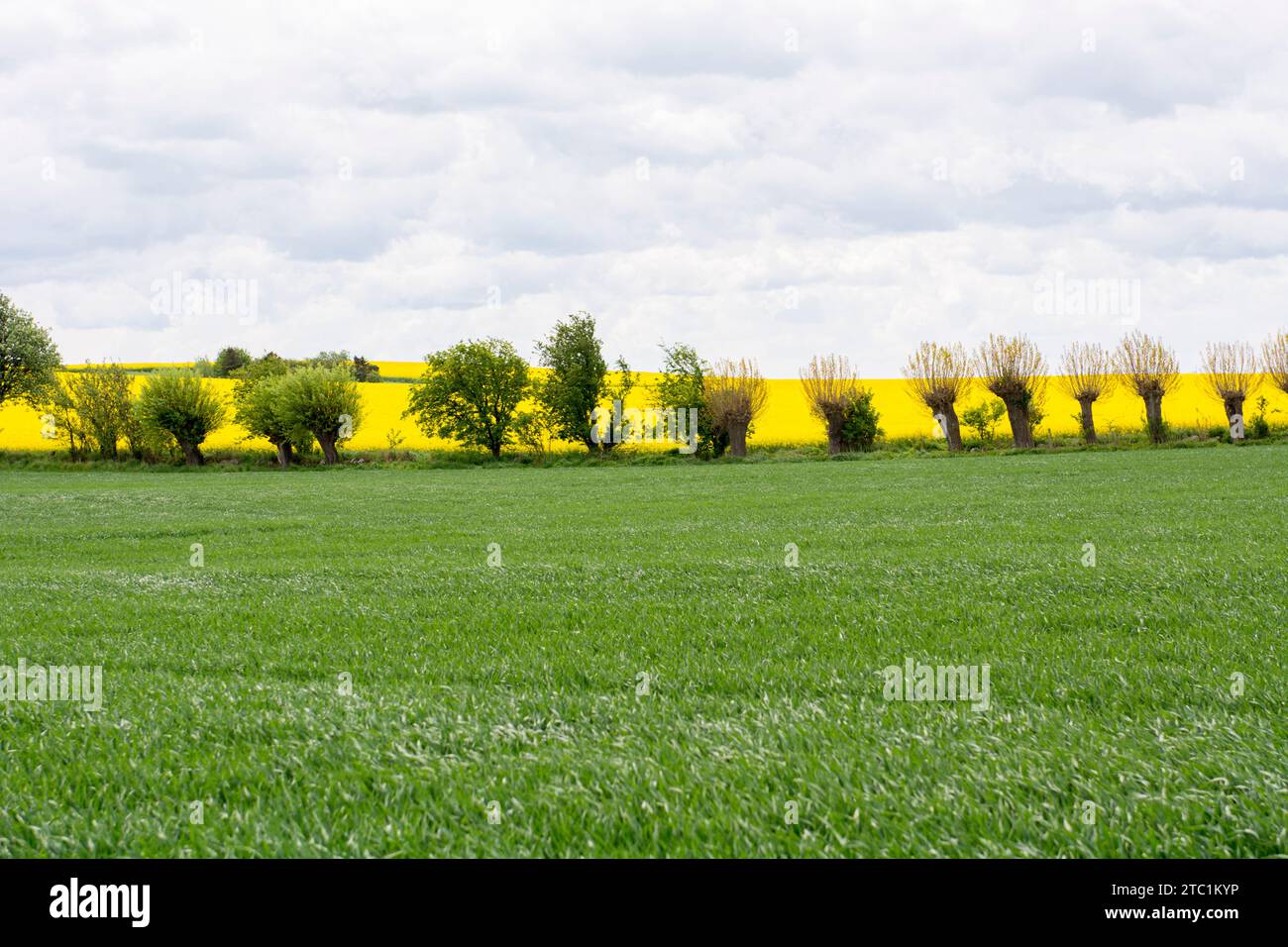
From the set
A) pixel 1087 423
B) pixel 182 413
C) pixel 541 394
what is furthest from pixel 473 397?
pixel 1087 423

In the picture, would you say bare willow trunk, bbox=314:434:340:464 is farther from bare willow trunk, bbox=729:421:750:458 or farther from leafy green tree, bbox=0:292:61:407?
bare willow trunk, bbox=729:421:750:458

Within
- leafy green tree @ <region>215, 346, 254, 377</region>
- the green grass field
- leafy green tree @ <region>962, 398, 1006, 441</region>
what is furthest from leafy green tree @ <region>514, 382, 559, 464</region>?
leafy green tree @ <region>215, 346, 254, 377</region>

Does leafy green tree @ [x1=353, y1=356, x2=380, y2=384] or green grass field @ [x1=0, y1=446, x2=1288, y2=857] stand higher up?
leafy green tree @ [x1=353, y1=356, x2=380, y2=384]

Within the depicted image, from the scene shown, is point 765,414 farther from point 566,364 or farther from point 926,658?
point 926,658

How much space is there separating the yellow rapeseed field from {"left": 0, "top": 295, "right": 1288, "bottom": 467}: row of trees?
1.76 metres

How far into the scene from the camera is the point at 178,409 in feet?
186

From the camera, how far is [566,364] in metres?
61.0

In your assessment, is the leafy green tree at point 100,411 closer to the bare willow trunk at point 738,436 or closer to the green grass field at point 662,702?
the bare willow trunk at point 738,436

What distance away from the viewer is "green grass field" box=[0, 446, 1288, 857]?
3928 mm

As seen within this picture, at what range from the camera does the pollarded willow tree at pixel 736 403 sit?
57.5 meters

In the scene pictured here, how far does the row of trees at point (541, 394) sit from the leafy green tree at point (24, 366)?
76 mm

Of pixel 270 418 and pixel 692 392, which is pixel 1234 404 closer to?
pixel 692 392
